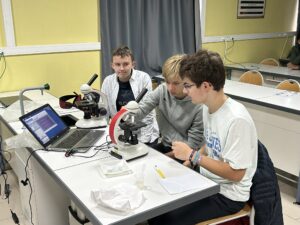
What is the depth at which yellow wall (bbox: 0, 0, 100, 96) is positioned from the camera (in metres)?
3.17

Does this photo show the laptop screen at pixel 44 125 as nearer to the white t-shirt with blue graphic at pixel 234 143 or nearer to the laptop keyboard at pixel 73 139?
the laptop keyboard at pixel 73 139

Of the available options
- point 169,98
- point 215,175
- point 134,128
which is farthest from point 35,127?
point 215,175

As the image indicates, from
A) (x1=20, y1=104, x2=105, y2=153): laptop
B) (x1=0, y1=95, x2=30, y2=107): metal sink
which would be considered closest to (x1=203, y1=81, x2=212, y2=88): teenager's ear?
(x1=20, y1=104, x2=105, y2=153): laptop

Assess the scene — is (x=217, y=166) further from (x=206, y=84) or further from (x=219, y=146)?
(x=206, y=84)

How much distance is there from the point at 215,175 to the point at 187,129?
516mm

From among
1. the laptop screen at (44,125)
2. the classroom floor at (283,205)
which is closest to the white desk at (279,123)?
the classroom floor at (283,205)

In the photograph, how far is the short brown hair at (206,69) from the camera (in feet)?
4.65

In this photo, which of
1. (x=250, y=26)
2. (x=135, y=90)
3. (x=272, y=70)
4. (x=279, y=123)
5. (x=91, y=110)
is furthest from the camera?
(x=250, y=26)

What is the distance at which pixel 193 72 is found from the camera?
4.69 ft

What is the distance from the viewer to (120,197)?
1.24 meters

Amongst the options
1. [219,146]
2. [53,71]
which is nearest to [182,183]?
[219,146]

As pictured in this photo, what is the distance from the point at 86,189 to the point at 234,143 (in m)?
0.63

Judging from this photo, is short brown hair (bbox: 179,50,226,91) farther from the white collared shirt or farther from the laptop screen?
the white collared shirt

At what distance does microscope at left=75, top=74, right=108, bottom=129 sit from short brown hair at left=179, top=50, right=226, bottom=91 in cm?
83
